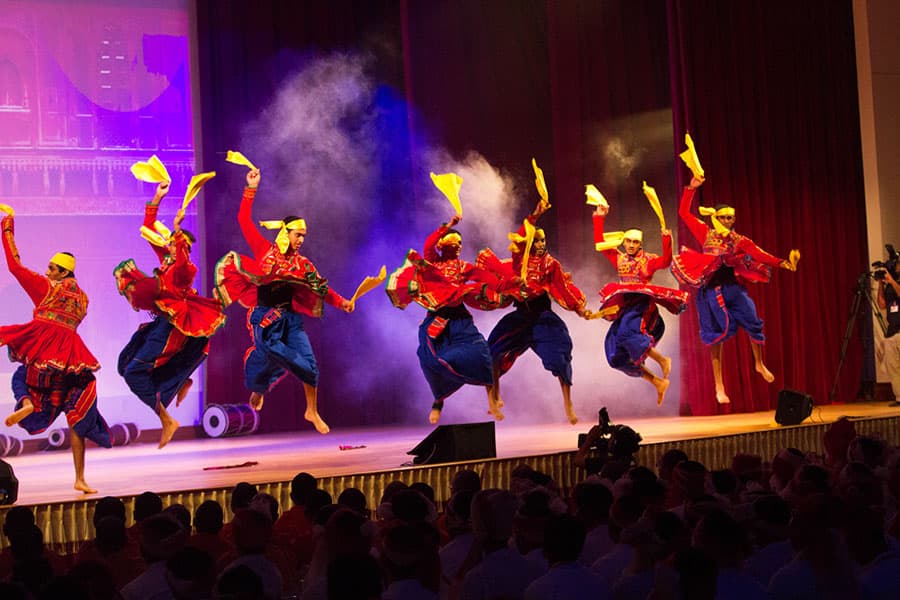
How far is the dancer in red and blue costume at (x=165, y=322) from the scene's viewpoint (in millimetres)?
7082

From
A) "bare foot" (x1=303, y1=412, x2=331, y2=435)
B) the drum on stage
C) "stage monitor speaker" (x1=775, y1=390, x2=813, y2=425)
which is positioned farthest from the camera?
the drum on stage

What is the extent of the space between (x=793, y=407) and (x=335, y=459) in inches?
139

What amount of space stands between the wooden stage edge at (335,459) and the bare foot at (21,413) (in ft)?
1.38

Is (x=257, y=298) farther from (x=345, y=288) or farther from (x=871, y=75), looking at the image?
(x=871, y=75)

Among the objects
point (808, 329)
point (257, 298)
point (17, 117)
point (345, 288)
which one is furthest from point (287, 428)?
point (808, 329)

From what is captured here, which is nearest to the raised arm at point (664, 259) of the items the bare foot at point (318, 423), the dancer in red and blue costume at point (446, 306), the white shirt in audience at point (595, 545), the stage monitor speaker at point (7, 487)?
the dancer in red and blue costume at point (446, 306)

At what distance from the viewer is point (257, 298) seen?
24.6 ft

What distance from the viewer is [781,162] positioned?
1138 cm

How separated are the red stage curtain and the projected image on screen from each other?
497 cm

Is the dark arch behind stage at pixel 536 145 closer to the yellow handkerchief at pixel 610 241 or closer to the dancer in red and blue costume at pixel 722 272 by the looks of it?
the dancer in red and blue costume at pixel 722 272

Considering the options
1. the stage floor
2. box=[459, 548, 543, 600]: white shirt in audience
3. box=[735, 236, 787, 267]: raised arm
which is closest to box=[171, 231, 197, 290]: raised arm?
the stage floor

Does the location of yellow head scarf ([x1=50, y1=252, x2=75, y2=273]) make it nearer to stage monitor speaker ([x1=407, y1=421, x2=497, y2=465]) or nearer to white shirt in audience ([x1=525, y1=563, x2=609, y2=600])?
stage monitor speaker ([x1=407, y1=421, x2=497, y2=465])

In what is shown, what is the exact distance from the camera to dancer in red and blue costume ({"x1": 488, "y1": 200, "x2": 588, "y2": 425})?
805 cm

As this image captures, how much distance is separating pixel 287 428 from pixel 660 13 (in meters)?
5.61
